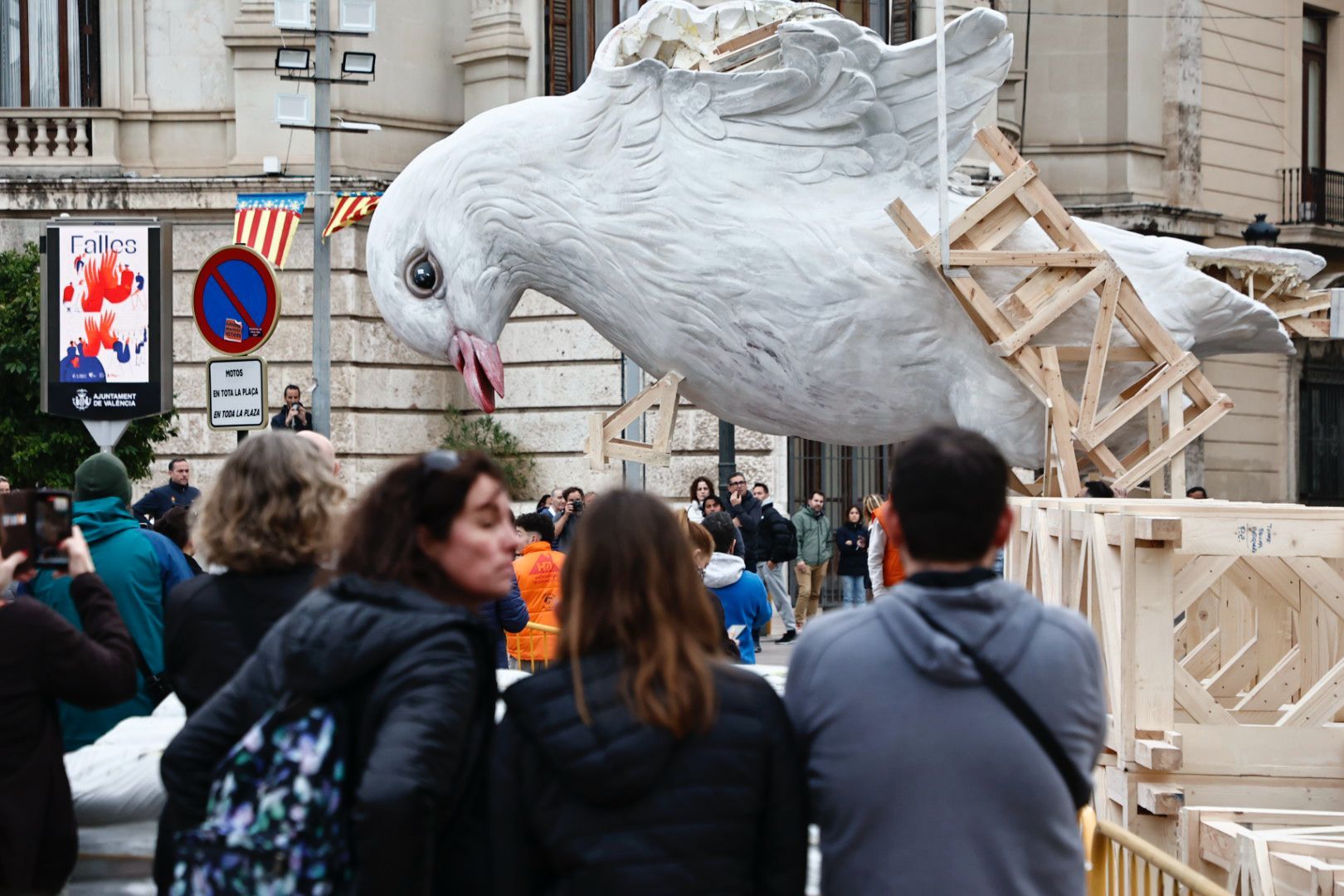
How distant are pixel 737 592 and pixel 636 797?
4.80 meters

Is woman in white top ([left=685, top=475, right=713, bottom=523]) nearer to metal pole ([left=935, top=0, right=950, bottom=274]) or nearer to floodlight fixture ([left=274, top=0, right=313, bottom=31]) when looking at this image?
floodlight fixture ([left=274, top=0, right=313, bottom=31])

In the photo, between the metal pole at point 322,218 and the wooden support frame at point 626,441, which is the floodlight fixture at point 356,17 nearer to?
the metal pole at point 322,218

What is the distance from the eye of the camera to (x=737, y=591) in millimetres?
7430

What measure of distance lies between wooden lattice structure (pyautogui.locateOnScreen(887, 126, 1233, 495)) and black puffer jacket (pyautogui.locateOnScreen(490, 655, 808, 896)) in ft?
15.5

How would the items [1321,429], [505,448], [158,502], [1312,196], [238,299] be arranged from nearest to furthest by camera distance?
[238,299] → [158,502] → [505,448] → [1312,196] → [1321,429]

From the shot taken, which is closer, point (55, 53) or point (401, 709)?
point (401, 709)

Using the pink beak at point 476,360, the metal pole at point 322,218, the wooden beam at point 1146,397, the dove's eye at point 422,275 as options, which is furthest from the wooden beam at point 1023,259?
the metal pole at point 322,218

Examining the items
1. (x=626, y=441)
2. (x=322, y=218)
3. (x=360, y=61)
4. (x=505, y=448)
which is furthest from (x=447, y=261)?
(x=505, y=448)

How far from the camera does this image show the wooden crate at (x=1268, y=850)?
4406mm

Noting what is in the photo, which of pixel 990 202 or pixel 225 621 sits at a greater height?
pixel 990 202

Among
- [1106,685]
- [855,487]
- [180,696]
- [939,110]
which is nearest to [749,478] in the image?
[855,487]

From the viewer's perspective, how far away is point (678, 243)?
731cm

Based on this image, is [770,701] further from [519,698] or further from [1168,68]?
[1168,68]

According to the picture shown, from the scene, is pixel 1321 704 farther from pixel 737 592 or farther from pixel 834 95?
pixel 834 95
